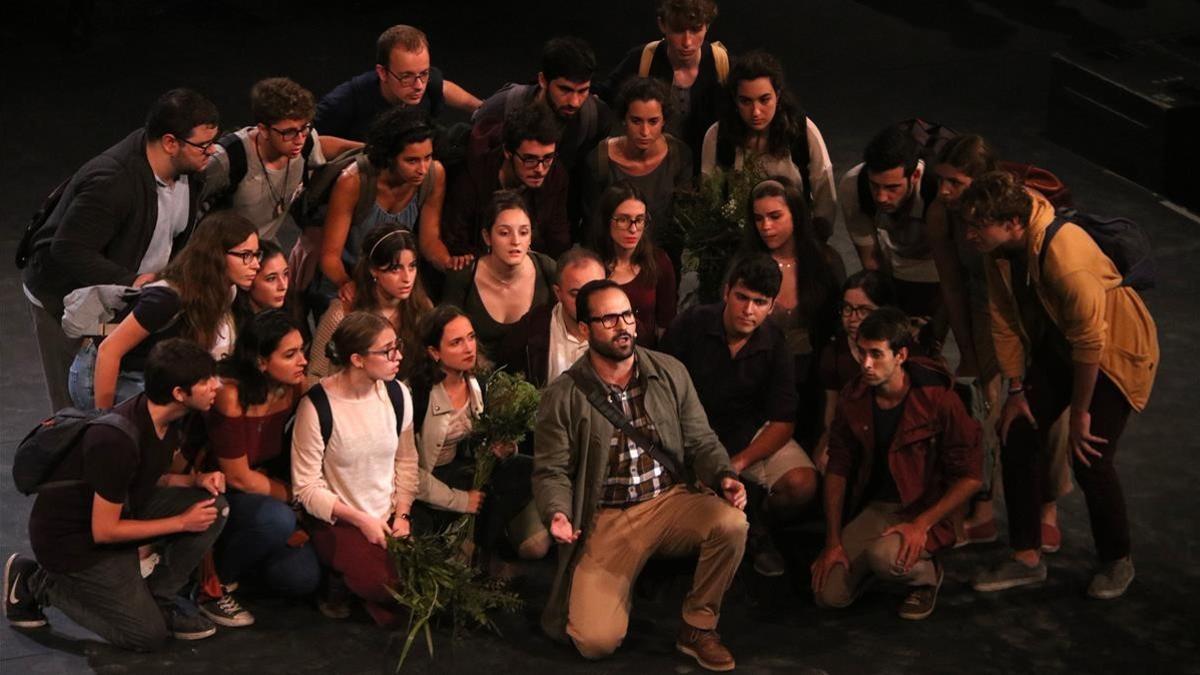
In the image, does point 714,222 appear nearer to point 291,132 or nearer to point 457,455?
point 457,455

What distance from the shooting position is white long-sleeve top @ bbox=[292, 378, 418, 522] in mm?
5906

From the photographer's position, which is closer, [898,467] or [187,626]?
[187,626]

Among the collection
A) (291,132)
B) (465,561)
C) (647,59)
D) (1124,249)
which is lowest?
(465,561)

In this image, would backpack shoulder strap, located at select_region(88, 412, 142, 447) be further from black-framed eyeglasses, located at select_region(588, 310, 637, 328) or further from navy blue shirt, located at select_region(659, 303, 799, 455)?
navy blue shirt, located at select_region(659, 303, 799, 455)

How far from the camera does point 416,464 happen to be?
239 inches

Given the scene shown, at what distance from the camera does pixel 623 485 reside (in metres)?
6.02

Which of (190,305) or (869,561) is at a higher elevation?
(190,305)

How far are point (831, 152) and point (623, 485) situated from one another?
150 inches

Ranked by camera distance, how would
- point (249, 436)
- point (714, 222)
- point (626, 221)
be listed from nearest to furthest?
point (249, 436) < point (626, 221) < point (714, 222)

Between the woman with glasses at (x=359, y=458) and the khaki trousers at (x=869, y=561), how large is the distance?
1416 millimetres

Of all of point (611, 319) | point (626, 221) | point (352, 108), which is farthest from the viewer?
point (352, 108)

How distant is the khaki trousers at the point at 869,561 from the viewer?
611 centimetres

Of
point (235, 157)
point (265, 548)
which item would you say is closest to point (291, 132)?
point (235, 157)

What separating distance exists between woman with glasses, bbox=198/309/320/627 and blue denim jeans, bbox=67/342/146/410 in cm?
35
